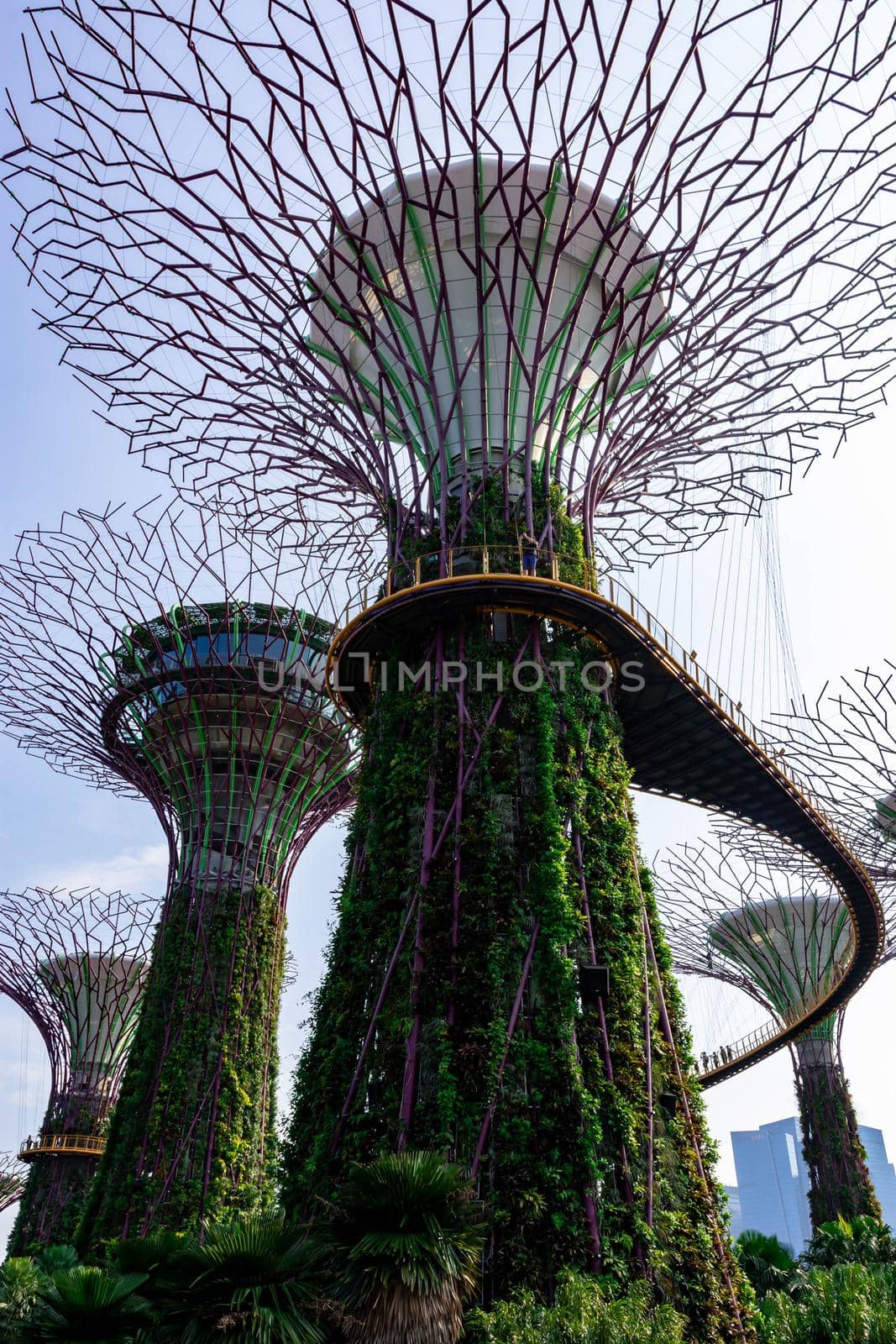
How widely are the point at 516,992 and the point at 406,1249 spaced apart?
223 inches

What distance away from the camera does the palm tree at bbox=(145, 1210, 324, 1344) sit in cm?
961

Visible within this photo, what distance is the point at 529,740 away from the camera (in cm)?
1800

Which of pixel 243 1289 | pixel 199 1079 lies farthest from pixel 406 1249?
pixel 199 1079

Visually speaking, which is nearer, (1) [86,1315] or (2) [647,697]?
(1) [86,1315]

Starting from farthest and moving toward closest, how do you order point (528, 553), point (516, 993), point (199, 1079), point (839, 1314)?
1. point (199, 1079)
2. point (528, 553)
3. point (516, 993)
4. point (839, 1314)

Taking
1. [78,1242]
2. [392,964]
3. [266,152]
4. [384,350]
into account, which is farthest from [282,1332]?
[78,1242]

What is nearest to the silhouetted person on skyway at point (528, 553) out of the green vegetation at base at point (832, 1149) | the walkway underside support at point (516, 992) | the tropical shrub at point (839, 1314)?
the walkway underside support at point (516, 992)

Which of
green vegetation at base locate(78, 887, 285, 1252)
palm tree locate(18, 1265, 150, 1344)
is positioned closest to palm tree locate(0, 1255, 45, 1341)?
green vegetation at base locate(78, 887, 285, 1252)

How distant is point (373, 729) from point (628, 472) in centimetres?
806

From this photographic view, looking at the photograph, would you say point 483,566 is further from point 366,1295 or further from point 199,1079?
point 199,1079

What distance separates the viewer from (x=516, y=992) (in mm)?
15805

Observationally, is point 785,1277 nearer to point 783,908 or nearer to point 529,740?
point 529,740

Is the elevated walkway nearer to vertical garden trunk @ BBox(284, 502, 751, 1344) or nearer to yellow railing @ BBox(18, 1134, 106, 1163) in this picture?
vertical garden trunk @ BBox(284, 502, 751, 1344)

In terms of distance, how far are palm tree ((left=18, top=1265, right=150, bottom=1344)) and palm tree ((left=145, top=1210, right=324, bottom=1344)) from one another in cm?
213
